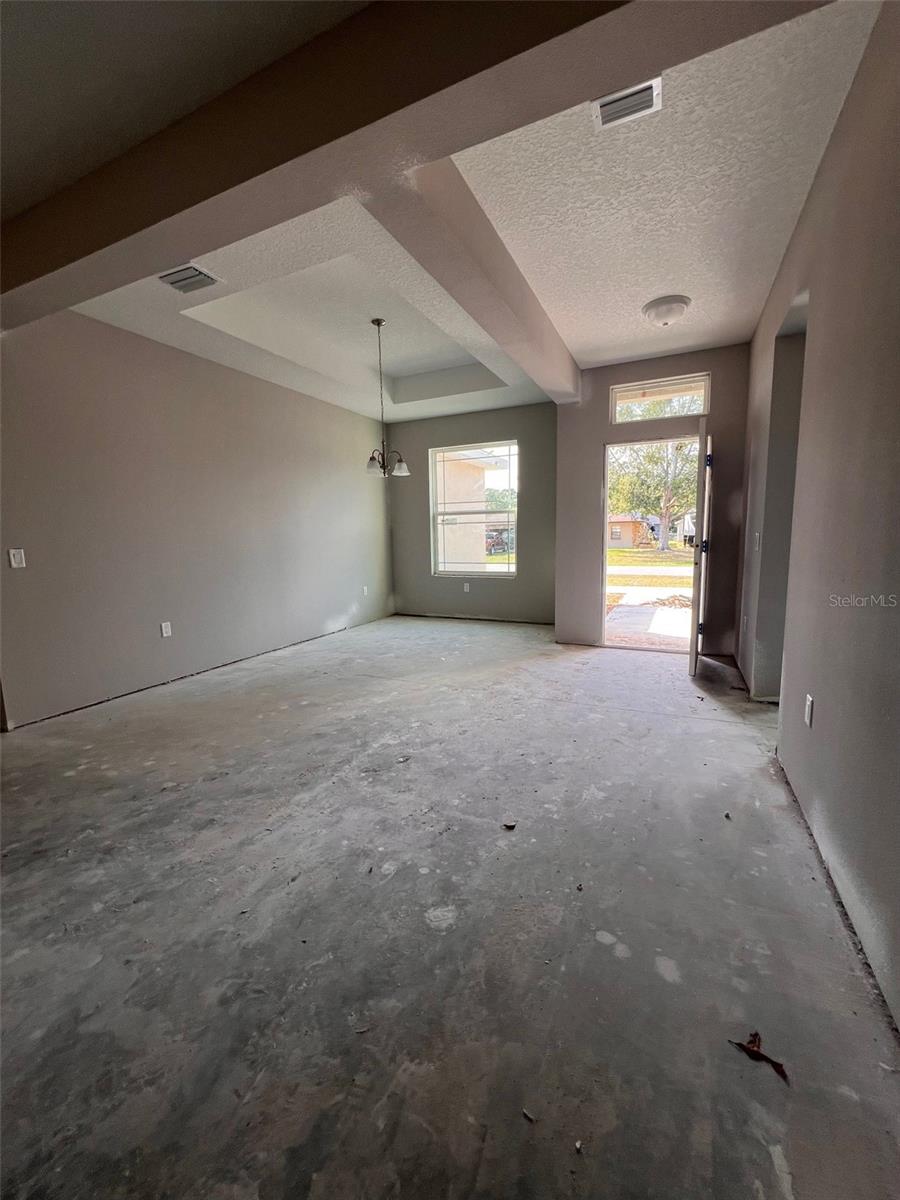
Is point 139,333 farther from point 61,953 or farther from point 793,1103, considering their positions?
point 793,1103

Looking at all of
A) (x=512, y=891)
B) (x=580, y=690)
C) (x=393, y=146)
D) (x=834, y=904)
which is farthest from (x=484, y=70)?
(x=580, y=690)

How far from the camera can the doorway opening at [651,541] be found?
6594mm

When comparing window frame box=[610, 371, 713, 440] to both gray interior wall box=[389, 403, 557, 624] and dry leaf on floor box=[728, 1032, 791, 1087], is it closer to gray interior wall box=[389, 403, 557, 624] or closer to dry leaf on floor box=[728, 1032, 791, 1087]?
gray interior wall box=[389, 403, 557, 624]

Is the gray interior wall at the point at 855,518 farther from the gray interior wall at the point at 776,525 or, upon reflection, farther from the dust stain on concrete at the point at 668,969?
the gray interior wall at the point at 776,525

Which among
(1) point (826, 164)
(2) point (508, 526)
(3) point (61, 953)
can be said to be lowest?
(3) point (61, 953)

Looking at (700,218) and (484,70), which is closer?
(484,70)

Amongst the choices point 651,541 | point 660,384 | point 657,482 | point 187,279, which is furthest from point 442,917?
point 651,541

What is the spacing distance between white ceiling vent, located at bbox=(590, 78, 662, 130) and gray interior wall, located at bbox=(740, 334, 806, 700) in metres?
1.73

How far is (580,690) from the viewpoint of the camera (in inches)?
142

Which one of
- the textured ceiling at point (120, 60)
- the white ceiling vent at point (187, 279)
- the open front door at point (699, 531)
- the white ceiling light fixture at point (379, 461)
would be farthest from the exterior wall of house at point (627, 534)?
the textured ceiling at point (120, 60)

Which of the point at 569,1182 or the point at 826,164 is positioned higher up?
the point at 826,164

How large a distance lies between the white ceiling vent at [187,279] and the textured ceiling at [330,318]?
51 millimetres

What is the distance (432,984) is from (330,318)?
4231 millimetres

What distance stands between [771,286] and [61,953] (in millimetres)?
4885
